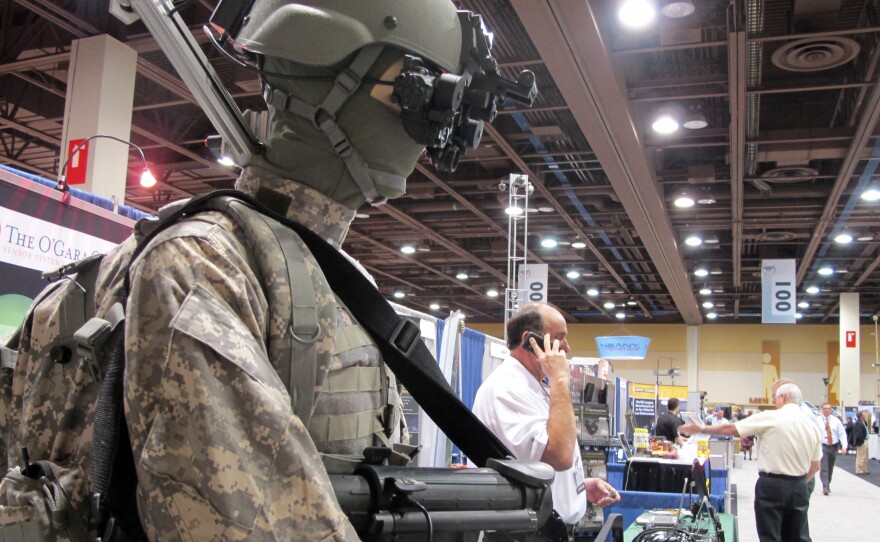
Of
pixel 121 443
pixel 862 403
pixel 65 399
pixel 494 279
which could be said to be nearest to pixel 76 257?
pixel 65 399

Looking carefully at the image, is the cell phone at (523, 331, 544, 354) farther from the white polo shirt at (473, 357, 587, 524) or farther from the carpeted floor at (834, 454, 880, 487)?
the carpeted floor at (834, 454, 880, 487)

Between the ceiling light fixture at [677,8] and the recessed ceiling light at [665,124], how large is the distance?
2400mm

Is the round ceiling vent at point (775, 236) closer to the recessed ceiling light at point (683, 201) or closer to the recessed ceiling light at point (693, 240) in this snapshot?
the recessed ceiling light at point (693, 240)

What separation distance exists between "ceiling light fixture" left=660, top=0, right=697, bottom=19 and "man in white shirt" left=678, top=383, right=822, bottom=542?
3556 millimetres

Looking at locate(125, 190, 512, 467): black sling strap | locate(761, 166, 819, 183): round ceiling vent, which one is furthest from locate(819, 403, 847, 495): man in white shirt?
locate(125, 190, 512, 467): black sling strap

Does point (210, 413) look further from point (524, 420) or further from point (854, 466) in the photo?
point (854, 466)

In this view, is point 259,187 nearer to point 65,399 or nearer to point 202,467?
point 65,399

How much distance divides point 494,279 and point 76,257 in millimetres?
19984

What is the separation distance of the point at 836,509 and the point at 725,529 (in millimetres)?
7799

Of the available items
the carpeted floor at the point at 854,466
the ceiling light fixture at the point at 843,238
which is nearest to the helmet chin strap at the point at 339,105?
the ceiling light fixture at the point at 843,238

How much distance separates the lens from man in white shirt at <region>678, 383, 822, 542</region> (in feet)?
21.7

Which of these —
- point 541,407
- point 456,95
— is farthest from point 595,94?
point 456,95

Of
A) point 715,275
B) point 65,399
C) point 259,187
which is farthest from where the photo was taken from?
point 715,275

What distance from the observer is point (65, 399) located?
1.05 metres
